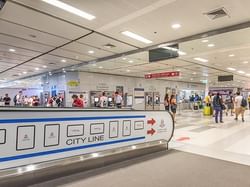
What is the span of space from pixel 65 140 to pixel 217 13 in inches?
183

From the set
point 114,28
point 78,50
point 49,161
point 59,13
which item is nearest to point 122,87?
point 78,50

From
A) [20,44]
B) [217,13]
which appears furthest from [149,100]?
[217,13]

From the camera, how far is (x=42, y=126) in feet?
9.79

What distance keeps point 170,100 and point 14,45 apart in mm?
7457

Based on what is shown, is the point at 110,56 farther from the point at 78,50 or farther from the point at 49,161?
the point at 49,161

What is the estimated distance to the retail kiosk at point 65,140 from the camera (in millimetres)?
2699

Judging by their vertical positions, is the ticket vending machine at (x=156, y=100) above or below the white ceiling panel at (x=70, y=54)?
below

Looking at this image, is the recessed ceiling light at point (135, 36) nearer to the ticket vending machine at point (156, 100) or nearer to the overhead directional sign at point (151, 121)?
the overhead directional sign at point (151, 121)

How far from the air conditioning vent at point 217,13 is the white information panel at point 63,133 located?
2.97 meters

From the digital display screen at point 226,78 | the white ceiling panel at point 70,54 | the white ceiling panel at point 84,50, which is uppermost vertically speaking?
the white ceiling panel at point 84,50

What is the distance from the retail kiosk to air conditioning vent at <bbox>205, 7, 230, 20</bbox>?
9.78 feet

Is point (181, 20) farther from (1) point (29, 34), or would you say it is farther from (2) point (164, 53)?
(1) point (29, 34)

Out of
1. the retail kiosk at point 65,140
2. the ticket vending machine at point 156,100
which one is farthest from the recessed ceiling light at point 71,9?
the ticket vending machine at point 156,100

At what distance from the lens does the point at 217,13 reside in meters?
4.99
